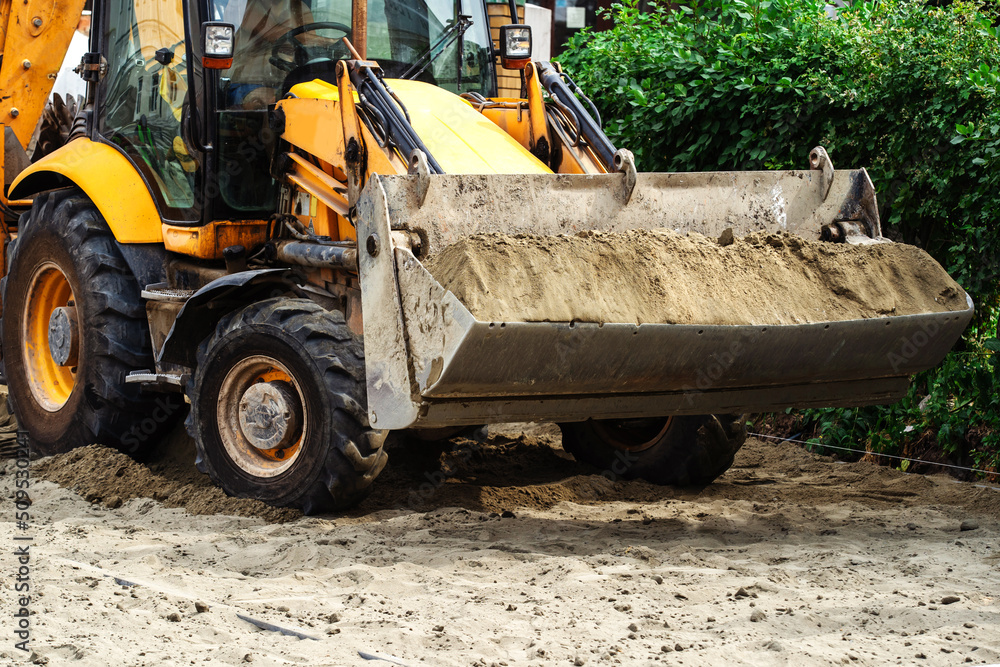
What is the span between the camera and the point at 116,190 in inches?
250

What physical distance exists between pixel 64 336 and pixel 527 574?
357 centimetres

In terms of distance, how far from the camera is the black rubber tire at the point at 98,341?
6195mm

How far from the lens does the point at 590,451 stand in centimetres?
638

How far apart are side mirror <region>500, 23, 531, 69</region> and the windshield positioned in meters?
0.37

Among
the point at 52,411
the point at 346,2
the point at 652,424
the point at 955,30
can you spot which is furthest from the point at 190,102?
the point at 955,30

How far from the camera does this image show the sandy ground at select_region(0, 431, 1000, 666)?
351 centimetres

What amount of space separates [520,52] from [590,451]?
7.65ft

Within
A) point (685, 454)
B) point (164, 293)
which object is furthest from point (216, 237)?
point (685, 454)

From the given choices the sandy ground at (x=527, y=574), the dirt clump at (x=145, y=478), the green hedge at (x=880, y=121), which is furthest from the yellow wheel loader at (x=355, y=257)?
the green hedge at (x=880, y=121)

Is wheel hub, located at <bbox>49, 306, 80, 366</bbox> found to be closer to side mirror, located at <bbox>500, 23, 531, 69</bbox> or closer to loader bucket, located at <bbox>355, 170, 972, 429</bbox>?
loader bucket, located at <bbox>355, 170, 972, 429</bbox>

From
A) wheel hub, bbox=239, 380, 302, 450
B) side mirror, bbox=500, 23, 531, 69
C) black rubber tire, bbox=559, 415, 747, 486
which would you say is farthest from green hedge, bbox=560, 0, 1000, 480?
wheel hub, bbox=239, 380, 302, 450

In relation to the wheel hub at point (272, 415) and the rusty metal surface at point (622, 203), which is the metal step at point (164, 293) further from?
the rusty metal surface at point (622, 203)

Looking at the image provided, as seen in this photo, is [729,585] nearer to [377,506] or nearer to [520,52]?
[377,506]

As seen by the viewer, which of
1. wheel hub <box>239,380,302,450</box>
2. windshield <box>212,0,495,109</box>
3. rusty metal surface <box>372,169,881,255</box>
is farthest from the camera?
windshield <box>212,0,495,109</box>
